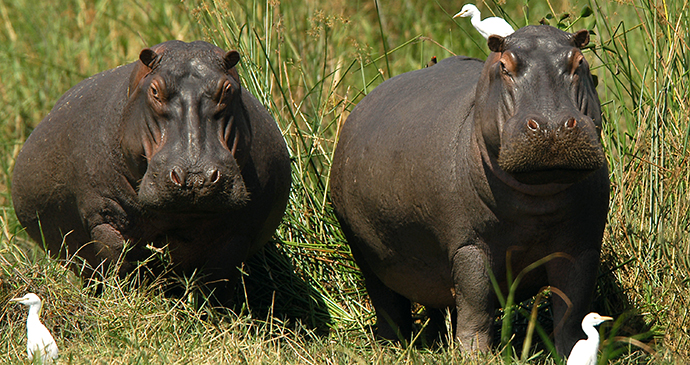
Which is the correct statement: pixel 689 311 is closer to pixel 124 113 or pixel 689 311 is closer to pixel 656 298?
pixel 656 298

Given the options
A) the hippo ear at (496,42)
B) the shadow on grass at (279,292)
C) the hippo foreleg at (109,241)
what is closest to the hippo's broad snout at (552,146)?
the hippo ear at (496,42)

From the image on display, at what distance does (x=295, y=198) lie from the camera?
5.58 meters

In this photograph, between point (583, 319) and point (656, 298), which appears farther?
point (656, 298)

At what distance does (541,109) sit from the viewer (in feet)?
11.4

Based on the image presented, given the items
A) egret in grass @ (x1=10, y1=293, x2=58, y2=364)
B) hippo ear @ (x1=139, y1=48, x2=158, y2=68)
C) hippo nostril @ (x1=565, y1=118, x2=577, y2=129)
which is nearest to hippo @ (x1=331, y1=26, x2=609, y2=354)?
hippo nostril @ (x1=565, y1=118, x2=577, y2=129)

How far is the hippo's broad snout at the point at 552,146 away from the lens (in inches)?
134

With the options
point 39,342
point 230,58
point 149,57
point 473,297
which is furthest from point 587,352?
point 149,57

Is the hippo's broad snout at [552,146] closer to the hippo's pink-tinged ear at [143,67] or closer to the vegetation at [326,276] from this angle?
the vegetation at [326,276]

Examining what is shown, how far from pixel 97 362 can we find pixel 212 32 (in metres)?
2.92

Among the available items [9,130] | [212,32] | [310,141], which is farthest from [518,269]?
[9,130]

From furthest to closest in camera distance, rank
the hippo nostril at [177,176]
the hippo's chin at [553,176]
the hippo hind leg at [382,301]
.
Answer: the hippo hind leg at [382,301] < the hippo nostril at [177,176] < the hippo's chin at [553,176]

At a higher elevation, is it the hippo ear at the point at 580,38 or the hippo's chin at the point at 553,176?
the hippo ear at the point at 580,38

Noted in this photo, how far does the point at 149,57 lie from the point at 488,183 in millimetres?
1586

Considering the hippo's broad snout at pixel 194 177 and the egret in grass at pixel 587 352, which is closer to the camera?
the egret in grass at pixel 587 352
